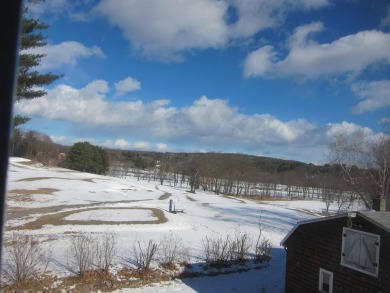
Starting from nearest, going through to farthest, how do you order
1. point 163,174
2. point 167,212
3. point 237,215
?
point 167,212, point 237,215, point 163,174

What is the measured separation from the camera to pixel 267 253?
25547mm

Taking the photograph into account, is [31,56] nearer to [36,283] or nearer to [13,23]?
[36,283]

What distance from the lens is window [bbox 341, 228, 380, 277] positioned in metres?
14.5

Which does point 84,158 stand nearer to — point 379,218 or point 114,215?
point 114,215

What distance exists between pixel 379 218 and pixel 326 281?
11.9 ft

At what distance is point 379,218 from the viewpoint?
14.9 m

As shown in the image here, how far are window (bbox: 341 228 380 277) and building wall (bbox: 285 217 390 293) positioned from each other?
0.62 feet

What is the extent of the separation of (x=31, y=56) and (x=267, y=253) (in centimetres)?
1967

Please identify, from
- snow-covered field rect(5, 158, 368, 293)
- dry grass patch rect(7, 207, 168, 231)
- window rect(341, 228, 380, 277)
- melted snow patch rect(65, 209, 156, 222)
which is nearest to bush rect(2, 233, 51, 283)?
snow-covered field rect(5, 158, 368, 293)

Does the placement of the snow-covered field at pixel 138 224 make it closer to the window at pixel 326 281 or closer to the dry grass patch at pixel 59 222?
the dry grass patch at pixel 59 222

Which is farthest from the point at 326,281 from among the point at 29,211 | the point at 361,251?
the point at 29,211

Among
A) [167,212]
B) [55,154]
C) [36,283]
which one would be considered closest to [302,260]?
[36,283]

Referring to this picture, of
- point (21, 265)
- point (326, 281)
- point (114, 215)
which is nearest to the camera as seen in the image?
point (21, 265)

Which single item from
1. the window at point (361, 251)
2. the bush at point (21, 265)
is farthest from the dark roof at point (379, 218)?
the bush at point (21, 265)
